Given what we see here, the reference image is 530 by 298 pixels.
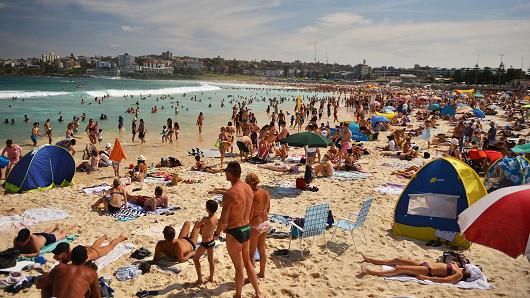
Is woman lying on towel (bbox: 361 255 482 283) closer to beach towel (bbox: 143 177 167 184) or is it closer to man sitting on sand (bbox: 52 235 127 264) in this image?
man sitting on sand (bbox: 52 235 127 264)

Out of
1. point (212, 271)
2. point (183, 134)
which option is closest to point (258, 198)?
point (212, 271)

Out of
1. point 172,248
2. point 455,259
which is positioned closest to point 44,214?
point 172,248

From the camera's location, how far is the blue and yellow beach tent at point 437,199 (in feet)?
21.2

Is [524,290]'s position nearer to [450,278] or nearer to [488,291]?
[488,291]

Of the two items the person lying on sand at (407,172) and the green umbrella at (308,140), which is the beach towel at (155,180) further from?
the person lying on sand at (407,172)

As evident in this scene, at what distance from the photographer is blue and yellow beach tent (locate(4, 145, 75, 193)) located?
A: 28.9 feet

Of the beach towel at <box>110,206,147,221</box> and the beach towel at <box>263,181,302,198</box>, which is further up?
the beach towel at <box>263,181,302,198</box>

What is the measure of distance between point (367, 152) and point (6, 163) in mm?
11581

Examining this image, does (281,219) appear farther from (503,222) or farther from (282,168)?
(503,222)

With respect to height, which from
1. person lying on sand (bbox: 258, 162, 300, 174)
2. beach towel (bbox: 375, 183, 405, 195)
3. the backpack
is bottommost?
beach towel (bbox: 375, 183, 405, 195)

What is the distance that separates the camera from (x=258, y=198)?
454cm

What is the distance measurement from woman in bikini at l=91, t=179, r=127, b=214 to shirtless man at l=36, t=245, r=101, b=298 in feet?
12.3

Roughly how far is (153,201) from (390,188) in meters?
5.83

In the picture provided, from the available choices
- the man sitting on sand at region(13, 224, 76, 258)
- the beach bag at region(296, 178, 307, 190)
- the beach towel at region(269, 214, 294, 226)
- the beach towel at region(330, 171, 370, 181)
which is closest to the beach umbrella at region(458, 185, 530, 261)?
the beach towel at region(269, 214, 294, 226)
